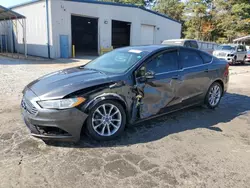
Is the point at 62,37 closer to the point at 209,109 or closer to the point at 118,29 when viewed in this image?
the point at 118,29

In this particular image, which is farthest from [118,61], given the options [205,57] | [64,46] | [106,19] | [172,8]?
[172,8]

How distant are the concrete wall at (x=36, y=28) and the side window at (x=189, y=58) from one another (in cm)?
1626

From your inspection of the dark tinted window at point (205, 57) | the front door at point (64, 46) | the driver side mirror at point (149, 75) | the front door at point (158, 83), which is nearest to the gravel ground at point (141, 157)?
the front door at point (158, 83)

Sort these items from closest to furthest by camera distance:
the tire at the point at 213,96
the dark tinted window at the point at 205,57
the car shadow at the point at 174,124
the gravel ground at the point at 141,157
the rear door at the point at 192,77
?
1. the gravel ground at the point at 141,157
2. the car shadow at the point at 174,124
3. the rear door at the point at 192,77
4. the dark tinted window at the point at 205,57
5. the tire at the point at 213,96

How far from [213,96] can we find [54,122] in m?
4.03

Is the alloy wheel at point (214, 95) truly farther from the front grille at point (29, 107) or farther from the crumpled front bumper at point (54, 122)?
the front grille at point (29, 107)

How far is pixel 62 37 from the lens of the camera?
18516mm

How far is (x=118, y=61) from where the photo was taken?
4.28 m

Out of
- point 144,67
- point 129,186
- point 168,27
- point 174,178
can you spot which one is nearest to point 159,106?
point 144,67

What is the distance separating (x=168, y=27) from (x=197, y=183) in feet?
85.8

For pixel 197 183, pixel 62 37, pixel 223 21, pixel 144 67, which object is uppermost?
pixel 223 21

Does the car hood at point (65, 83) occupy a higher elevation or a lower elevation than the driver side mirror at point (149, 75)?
lower

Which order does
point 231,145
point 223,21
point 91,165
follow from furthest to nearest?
point 223,21
point 231,145
point 91,165

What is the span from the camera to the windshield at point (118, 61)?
3986 mm
